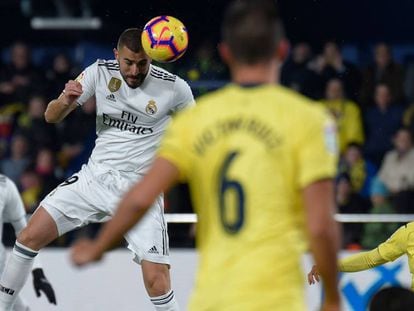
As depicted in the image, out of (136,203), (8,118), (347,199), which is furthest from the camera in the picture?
(8,118)

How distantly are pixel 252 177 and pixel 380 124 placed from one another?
8638 millimetres

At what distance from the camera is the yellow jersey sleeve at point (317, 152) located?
3.32 metres

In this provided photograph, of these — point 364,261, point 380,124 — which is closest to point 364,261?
point 364,261

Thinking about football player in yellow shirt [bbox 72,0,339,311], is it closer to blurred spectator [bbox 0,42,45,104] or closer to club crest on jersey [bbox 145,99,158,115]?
club crest on jersey [bbox 145,99,158,115]

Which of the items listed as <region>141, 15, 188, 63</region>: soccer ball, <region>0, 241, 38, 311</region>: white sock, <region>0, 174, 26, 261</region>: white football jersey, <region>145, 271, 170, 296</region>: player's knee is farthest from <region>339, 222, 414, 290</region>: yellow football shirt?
<region>0, 174, 26, 261</region>: white football jersey

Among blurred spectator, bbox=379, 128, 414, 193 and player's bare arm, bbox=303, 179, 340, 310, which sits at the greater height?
player's bare arm, bbox=303, 179, 340, 310

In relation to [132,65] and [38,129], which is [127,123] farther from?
[38,129]

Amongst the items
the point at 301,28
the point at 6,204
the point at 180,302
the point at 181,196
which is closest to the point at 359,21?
the point at 301,28

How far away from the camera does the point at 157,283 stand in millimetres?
7035

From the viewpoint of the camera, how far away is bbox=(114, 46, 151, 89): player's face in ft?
22.8

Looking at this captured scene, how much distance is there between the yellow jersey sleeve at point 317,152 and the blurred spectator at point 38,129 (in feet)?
29.4

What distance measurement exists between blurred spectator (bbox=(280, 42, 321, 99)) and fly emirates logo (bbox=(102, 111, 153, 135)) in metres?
5.20

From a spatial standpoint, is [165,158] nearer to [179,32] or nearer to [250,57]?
[250,57]

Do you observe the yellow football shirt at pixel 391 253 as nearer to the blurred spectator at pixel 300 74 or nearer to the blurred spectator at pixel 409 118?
the blurred spectator at pixel 409 118
